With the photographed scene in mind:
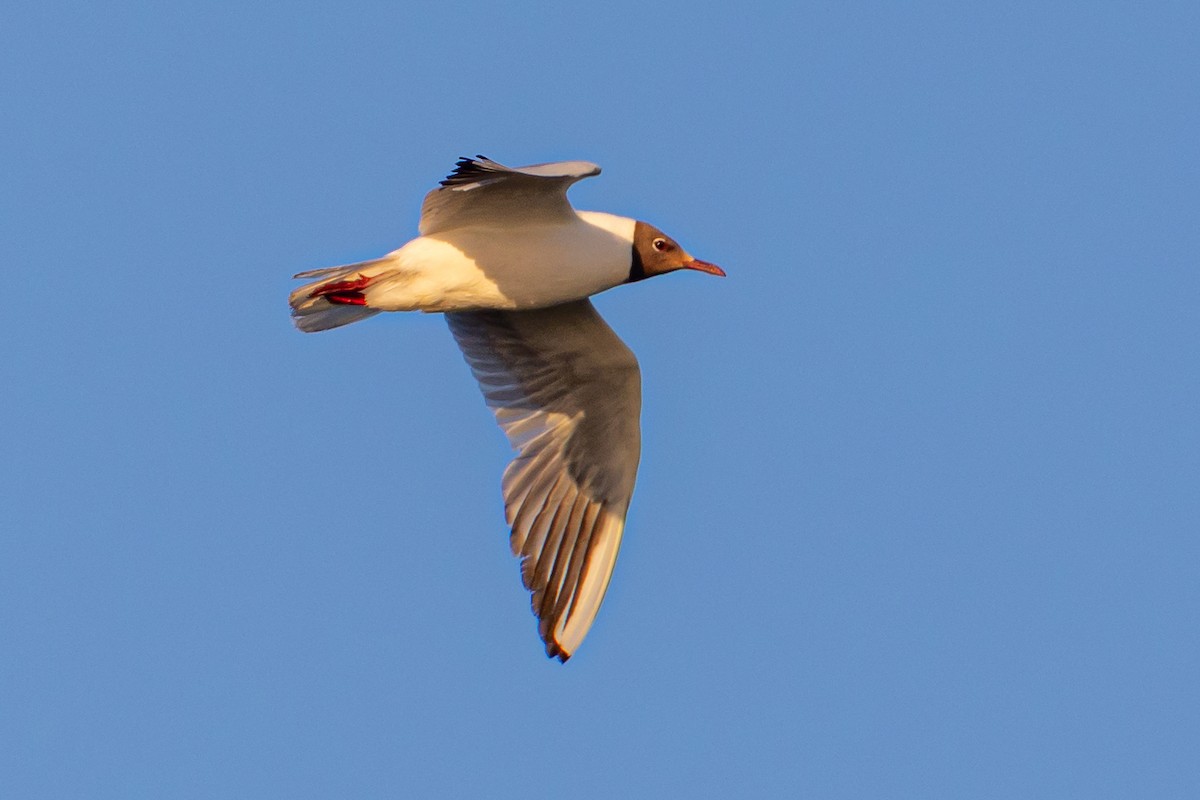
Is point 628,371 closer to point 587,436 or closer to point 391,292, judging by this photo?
point 587,436

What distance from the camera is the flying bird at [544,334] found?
8.73 meters

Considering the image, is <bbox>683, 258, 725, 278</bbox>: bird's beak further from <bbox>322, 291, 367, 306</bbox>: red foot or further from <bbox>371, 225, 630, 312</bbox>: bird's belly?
<bbox>322, 291, 367, 306</bbox>: red foot

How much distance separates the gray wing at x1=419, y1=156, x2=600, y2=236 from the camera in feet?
→ 26.9

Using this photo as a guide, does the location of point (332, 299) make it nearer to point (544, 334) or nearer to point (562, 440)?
point (544, 334)

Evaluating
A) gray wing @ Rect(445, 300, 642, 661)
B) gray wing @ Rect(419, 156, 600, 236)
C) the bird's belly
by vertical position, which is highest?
gray wing @ Rect(419, 156, 600, 236)

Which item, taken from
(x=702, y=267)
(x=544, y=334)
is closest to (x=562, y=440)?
(x=544, y=334)

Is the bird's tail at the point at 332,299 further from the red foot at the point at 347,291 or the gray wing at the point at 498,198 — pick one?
the gray wing at the point at 498,198

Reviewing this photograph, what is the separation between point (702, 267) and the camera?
9.25 metres

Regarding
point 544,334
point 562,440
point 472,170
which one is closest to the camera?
point 472,170

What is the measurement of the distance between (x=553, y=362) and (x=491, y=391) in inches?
15.4

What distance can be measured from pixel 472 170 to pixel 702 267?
154 centimetres

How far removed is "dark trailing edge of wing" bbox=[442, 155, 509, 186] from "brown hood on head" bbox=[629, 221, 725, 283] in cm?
105

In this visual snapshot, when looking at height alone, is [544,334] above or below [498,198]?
below

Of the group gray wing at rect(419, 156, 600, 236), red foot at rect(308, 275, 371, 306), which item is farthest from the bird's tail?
gray wing at rect(419, 156, 600, 236)
